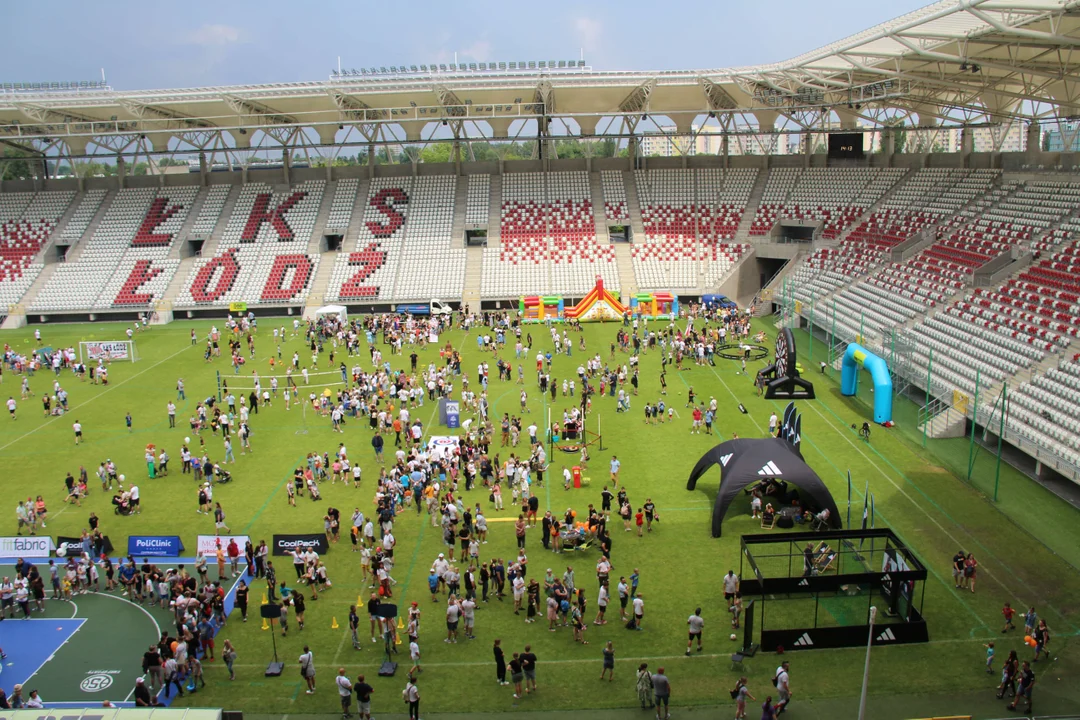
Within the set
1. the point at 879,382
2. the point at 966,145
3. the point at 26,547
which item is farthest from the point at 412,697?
the point at 966,145

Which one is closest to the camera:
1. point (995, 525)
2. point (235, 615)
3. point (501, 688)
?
point (501, 688)

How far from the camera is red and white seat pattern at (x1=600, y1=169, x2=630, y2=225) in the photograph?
203ft

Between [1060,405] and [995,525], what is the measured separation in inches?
222

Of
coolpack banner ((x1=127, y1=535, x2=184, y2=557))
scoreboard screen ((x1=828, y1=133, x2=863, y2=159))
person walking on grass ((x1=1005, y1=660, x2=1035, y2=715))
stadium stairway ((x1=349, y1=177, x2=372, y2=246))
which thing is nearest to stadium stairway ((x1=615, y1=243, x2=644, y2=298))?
scoreboard screen ((x1=828, y1=133, x2=863, y2=159))

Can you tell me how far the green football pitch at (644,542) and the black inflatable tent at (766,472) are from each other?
131cm

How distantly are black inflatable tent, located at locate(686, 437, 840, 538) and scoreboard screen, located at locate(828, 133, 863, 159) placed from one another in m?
39.7

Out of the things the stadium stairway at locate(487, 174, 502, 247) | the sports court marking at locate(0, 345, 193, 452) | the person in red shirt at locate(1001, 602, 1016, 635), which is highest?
the stadium stairway at locate(487, 174, 502, 247)

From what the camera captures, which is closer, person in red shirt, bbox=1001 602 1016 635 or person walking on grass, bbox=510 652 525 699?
person walking on grass, bbox=510 652 525 699

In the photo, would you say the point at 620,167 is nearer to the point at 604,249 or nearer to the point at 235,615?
the point at 604,249

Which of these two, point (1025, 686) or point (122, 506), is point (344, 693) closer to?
point (1025, 686)

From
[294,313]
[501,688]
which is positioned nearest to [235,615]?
[501,688]

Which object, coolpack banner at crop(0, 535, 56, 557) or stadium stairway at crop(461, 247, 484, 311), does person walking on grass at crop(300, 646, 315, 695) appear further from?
stadium stairway at crop(461, 247, 484, 311)

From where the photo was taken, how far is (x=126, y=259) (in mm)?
60656

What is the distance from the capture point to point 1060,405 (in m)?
26.3
